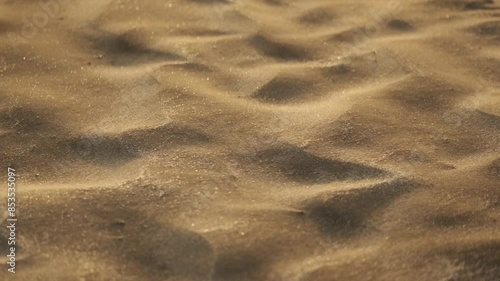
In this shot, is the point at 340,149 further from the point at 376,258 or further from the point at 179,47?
the point at 179,47

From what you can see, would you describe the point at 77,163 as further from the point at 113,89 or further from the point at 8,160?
the point at 113,89

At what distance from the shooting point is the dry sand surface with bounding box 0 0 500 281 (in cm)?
105

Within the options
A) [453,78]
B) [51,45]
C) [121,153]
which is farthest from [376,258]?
[51,45]

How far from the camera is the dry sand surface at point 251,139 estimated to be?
1053 millimetres

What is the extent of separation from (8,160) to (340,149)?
2.49 feet

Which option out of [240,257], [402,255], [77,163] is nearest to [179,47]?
[77,163]

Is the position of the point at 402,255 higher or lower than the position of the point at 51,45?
lower

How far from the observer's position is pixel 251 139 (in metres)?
1.30

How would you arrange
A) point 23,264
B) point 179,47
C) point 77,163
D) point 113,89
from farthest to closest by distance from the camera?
1. point 179,47
2. point 113,89
3. point 77,163
4. point 23,264

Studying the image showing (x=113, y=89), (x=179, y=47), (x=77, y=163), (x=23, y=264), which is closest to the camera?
(x=23, y=264)

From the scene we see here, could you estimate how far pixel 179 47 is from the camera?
158 cm

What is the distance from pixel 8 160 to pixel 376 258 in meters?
0.83

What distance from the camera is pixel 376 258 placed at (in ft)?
3.45

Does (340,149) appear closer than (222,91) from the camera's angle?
Yes
